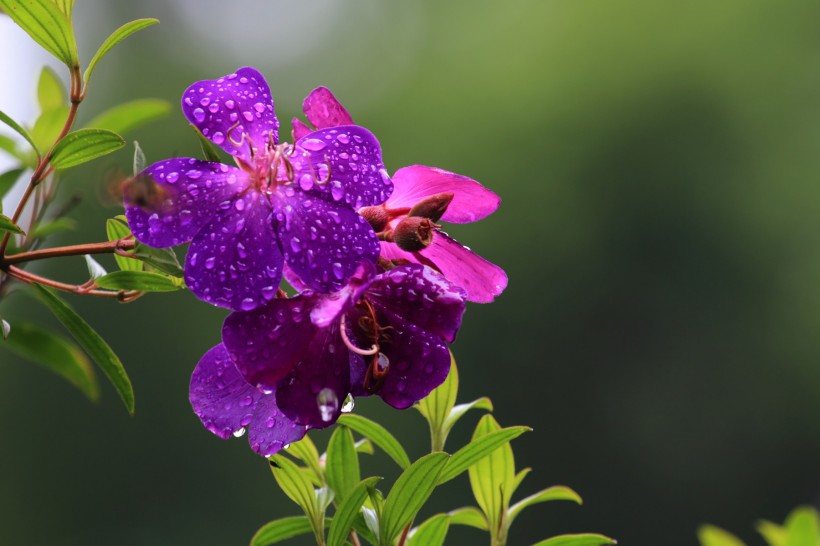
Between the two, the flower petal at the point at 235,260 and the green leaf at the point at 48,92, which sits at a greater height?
the flower petal at the point at 235,260

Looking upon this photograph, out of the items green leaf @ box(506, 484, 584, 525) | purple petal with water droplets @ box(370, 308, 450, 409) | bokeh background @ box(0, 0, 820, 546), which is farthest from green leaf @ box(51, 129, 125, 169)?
bokeh background @ box(0, 0, 820, 546)

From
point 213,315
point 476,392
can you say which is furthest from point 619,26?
point 213,315

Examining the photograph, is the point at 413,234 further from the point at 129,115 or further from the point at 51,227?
the point at 129,115

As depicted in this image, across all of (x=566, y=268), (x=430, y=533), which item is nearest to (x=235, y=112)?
(x=430, y=533)

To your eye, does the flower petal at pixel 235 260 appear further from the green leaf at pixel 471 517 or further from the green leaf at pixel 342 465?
the green leaf at pixel 471 517

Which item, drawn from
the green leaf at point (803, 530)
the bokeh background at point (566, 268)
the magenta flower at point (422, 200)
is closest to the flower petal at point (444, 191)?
the magenta flower at point (422, 200)

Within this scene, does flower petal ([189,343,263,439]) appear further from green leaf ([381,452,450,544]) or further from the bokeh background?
the bokeh background
